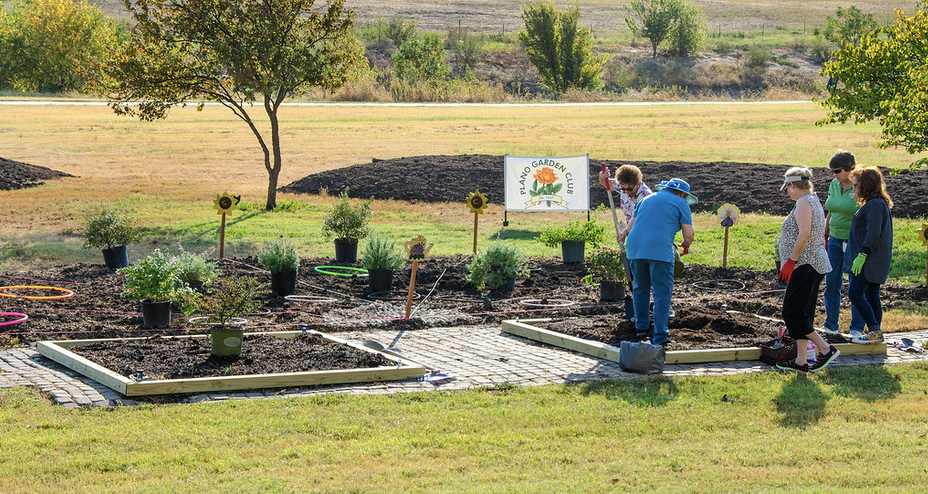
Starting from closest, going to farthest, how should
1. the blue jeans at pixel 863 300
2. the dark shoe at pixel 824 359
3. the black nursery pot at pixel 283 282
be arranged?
the dark shoe at pixel 824 359 → the blue jeans at pixel 863 300 → the black nursery pot at pixel 283 282

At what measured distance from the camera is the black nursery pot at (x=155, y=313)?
10.2 meters

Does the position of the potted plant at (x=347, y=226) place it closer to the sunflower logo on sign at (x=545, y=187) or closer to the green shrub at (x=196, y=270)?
the green shrub at (x=196, y=270)

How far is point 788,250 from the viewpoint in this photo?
27.8 feet

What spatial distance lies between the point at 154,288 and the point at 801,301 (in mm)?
6407

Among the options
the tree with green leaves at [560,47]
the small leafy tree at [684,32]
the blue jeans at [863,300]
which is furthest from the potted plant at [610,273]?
the small leafy tree at [684,32]

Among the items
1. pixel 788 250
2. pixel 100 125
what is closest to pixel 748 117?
pixel 100 125

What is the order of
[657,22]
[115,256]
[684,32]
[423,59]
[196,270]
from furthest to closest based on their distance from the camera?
[657,22]
[684,32]
[423,59]
[115,256]
[196,270]

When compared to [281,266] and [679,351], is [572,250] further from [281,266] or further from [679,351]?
[679,351]

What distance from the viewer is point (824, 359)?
8.80 metres

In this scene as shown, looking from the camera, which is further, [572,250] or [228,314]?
[572,250]

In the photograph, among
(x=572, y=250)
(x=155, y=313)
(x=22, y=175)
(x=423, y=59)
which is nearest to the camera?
(x=155, y=313)

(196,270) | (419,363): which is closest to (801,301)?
(419,363)

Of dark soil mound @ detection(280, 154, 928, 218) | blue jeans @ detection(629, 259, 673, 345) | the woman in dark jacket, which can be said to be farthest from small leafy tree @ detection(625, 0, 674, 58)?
blue jeans @ detection(629, 259, 673, 345)

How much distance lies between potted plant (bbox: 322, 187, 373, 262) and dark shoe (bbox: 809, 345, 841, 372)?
773 cm
